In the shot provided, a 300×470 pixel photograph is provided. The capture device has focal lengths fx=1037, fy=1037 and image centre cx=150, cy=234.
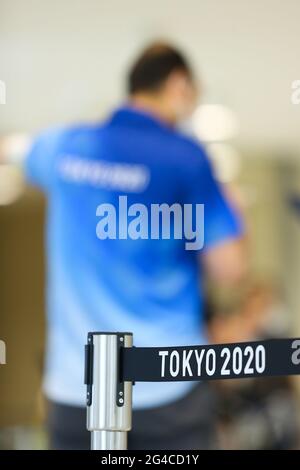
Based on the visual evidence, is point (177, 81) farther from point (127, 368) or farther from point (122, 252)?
point (127, 368)

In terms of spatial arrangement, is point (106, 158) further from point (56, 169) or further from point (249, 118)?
point (249, 118)

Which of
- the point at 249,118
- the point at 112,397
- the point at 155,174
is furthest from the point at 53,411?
the point at 249,118

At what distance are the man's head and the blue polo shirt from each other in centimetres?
6

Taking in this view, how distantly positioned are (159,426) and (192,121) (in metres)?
0.80

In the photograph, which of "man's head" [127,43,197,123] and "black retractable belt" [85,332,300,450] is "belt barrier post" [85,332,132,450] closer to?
"black retractable belt" [85,332,300,450]

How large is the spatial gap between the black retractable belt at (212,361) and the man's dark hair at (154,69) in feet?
2.38

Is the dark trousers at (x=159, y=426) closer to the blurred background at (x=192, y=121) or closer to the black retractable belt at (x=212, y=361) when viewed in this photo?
the blurred background at (x=192, y=121)

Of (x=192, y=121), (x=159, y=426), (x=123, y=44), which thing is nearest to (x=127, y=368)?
(x=159, y=426)

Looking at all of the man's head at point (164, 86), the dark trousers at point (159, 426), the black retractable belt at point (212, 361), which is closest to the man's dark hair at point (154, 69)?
the man's head at point (164, 86)

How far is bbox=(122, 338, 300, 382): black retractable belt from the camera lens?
955 millimetres

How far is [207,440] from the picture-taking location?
4.84 ft

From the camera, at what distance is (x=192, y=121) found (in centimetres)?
205

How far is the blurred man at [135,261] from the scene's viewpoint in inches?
55.5

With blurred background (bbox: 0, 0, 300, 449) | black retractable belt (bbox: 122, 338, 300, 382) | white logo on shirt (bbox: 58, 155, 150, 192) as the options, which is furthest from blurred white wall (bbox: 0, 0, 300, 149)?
black retractable belt (bbox: 122, 338, 300, 382)
